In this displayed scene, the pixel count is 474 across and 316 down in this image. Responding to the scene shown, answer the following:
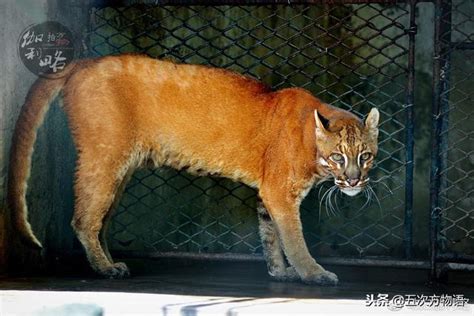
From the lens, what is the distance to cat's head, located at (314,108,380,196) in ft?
20.4

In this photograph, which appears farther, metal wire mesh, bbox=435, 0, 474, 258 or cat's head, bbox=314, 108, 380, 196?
metal wire mesh, bbox=435, 0, 474, 258

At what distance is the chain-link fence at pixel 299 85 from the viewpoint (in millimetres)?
7297

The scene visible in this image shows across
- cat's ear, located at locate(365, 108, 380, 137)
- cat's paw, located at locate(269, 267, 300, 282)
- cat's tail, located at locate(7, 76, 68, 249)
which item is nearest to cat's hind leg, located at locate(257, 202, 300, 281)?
cat's paw, located at locate(269, 267, 300, 282)

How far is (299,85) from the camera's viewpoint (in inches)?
293

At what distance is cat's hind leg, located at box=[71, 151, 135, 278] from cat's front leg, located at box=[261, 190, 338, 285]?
1.00 meters

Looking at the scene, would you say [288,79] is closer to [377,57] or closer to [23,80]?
[377,57]

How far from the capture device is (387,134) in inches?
287

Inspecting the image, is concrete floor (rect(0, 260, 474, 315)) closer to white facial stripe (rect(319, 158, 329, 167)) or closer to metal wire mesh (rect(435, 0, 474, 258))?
metal wire mesh (rect(435, 0, 474, 258))

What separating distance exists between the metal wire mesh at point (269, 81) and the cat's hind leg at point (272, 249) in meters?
0.65

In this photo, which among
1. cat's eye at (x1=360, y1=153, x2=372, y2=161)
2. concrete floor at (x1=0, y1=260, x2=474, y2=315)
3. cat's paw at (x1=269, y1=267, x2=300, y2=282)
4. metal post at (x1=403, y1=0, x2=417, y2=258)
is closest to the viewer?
concrete floor at (x1=0, y1=260, x2=474, y2=315)

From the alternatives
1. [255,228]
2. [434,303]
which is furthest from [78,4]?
[434,303]

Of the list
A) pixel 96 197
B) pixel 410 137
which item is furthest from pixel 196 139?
pixel 410 137

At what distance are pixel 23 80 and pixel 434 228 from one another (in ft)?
9.46

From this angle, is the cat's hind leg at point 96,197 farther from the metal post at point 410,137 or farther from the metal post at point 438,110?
the metal post at point 438,110
